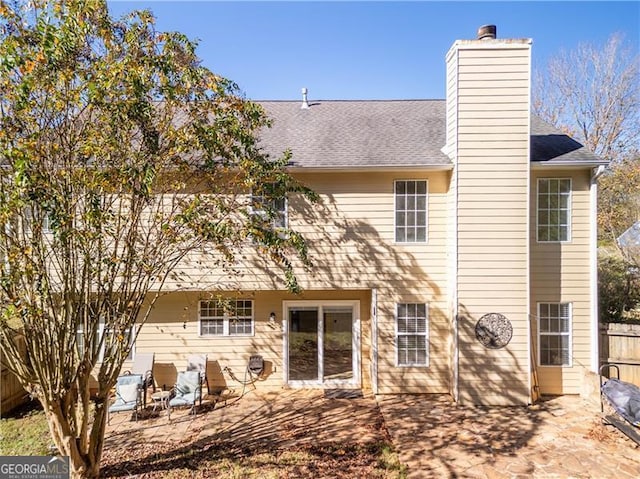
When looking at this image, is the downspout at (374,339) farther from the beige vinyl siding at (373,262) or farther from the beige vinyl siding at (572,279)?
the beige vinyl siding at (572,279)

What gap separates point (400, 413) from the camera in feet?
25.4

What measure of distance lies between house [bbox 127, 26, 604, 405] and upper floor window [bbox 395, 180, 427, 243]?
3cm

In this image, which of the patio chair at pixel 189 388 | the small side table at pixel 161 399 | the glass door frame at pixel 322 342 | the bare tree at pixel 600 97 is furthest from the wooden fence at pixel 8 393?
the bare tree at pixel 600 97

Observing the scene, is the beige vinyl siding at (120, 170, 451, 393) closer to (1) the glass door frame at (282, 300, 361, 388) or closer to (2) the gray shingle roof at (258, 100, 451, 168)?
(2) the gray shingle roof at (258, 100, 451, 168)

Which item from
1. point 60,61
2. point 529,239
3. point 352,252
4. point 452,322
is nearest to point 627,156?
point 529,239

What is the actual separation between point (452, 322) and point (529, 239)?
2566mm

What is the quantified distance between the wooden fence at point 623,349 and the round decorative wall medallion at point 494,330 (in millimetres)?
2699

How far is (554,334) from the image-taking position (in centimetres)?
862

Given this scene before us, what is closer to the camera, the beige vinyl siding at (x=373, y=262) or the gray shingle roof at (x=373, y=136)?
the gray shingle roof at (x=373, y=136)

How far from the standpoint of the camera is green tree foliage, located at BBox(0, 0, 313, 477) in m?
4.53

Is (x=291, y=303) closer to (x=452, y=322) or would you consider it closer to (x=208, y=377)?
(x=208, y=377)

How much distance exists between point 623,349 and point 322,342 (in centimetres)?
A: 706

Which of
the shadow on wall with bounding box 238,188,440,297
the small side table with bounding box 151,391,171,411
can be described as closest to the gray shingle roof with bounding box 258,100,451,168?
the shadow on wall with bounding box 238,188,440,297

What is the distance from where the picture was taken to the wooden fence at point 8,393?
7.67 metres
